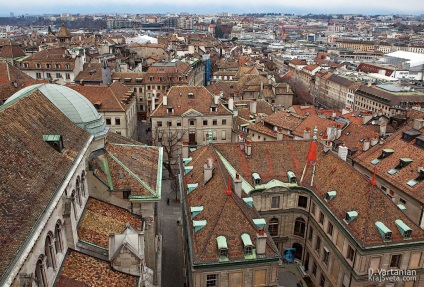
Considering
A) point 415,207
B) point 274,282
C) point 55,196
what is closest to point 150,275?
point 274,282

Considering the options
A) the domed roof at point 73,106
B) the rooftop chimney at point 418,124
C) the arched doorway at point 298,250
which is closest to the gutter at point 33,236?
the domed roof at point 73,106

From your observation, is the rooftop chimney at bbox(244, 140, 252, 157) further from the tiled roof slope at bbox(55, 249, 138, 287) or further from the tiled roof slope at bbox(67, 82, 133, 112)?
the tiled roof slope at bbox(67, 82, 133, 112)

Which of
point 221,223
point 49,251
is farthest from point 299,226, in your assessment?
point 49,251

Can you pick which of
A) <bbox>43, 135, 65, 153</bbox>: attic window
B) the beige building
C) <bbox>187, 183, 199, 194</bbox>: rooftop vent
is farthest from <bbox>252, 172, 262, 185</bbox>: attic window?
the beige building

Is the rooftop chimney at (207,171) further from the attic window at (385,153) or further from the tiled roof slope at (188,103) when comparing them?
the tiled roof slope at (188,103)

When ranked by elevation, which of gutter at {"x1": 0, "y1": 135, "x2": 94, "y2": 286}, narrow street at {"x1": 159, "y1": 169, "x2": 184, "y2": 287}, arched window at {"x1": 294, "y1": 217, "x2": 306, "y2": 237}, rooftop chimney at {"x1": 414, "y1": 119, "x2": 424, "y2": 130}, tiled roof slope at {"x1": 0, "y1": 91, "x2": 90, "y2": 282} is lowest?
narrow street at {"x1": 159, "y1": 169, "x2": 184, "y2": 287}

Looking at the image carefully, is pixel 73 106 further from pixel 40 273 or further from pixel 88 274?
pixel 40 273

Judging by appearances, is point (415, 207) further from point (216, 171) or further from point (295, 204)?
point (216, 171)
